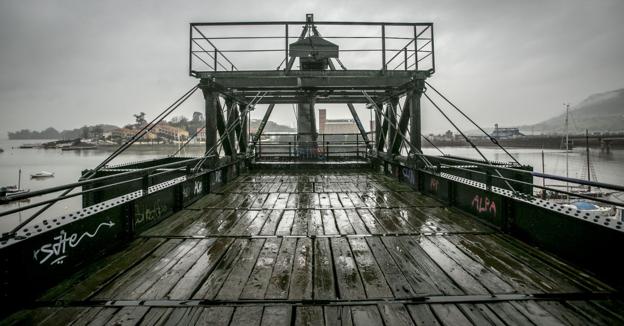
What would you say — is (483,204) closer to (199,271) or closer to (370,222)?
(370,222)

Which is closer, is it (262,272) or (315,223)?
(262,272)

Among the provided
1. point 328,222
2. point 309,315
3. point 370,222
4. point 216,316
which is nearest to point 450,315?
point 309,315

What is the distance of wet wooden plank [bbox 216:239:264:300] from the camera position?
2.66m

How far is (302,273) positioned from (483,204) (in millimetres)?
3569

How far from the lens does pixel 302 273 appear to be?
3049mm

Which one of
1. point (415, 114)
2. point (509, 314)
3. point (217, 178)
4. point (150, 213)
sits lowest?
point (509, 314)

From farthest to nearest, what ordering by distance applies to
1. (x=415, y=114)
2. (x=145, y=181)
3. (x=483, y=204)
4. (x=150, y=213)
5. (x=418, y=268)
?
(x=415, y=114)
(x=483, y=204)
(x=150, y=213)
(x=145, y=181)
(x=418, y=268)

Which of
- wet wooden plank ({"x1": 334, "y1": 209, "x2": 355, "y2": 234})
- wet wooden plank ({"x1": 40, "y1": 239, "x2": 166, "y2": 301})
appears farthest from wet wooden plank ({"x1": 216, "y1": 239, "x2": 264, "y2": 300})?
wet wooden plank ({"x1": 334, "y1": 209, "x2": 355, "y2": 234})

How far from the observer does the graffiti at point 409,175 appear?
7578 mm

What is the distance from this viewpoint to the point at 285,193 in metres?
7.39

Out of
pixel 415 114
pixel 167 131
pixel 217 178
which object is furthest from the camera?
pixel 167 131

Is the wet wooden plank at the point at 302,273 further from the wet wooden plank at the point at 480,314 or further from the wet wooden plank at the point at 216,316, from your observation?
the wet wooden plank at the point at 480,314

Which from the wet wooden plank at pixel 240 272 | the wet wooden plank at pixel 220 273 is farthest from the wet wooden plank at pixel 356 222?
the wet wooden plank at pixel 220 273

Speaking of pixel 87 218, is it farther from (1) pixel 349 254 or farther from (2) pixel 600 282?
(2) pixel 600 282
